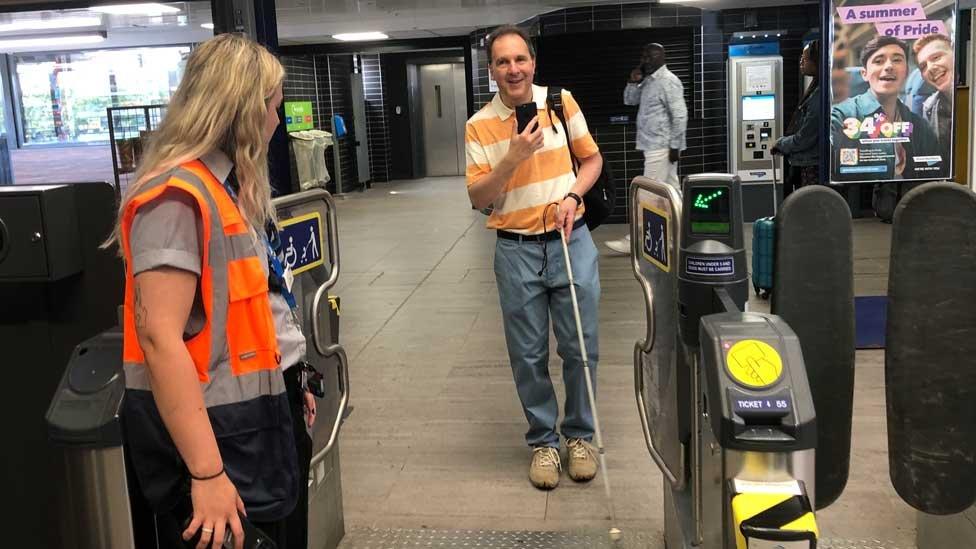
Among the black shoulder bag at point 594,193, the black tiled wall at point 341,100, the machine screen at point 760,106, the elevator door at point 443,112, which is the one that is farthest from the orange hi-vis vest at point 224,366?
the elevator door at point 443,112

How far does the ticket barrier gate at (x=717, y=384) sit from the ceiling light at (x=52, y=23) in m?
7.83

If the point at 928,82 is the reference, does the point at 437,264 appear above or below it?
below

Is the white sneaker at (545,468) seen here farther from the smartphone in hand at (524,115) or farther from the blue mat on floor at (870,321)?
the blue mat on floor at (870,321)

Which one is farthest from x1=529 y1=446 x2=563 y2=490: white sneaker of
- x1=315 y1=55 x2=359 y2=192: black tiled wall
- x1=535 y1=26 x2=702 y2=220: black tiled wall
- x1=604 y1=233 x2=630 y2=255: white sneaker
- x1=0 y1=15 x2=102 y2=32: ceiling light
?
x1=315 y1=55 x2=359 y2=192: black tiled wall

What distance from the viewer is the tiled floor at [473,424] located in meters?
2.92

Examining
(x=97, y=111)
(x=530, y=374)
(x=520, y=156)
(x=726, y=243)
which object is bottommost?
(x=530, y=374)

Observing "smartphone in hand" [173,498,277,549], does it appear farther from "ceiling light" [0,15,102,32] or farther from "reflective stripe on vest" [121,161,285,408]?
"ceiling light" [0,15,102,32]

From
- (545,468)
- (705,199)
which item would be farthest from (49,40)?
(705,199)

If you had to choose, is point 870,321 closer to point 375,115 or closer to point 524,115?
point 524,115

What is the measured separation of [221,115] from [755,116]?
8.55m

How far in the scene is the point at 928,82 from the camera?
4.46 meters

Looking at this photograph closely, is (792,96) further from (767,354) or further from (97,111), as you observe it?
(97,111)

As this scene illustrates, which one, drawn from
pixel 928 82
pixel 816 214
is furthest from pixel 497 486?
pixel 928 82

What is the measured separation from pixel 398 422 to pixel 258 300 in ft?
8.17
